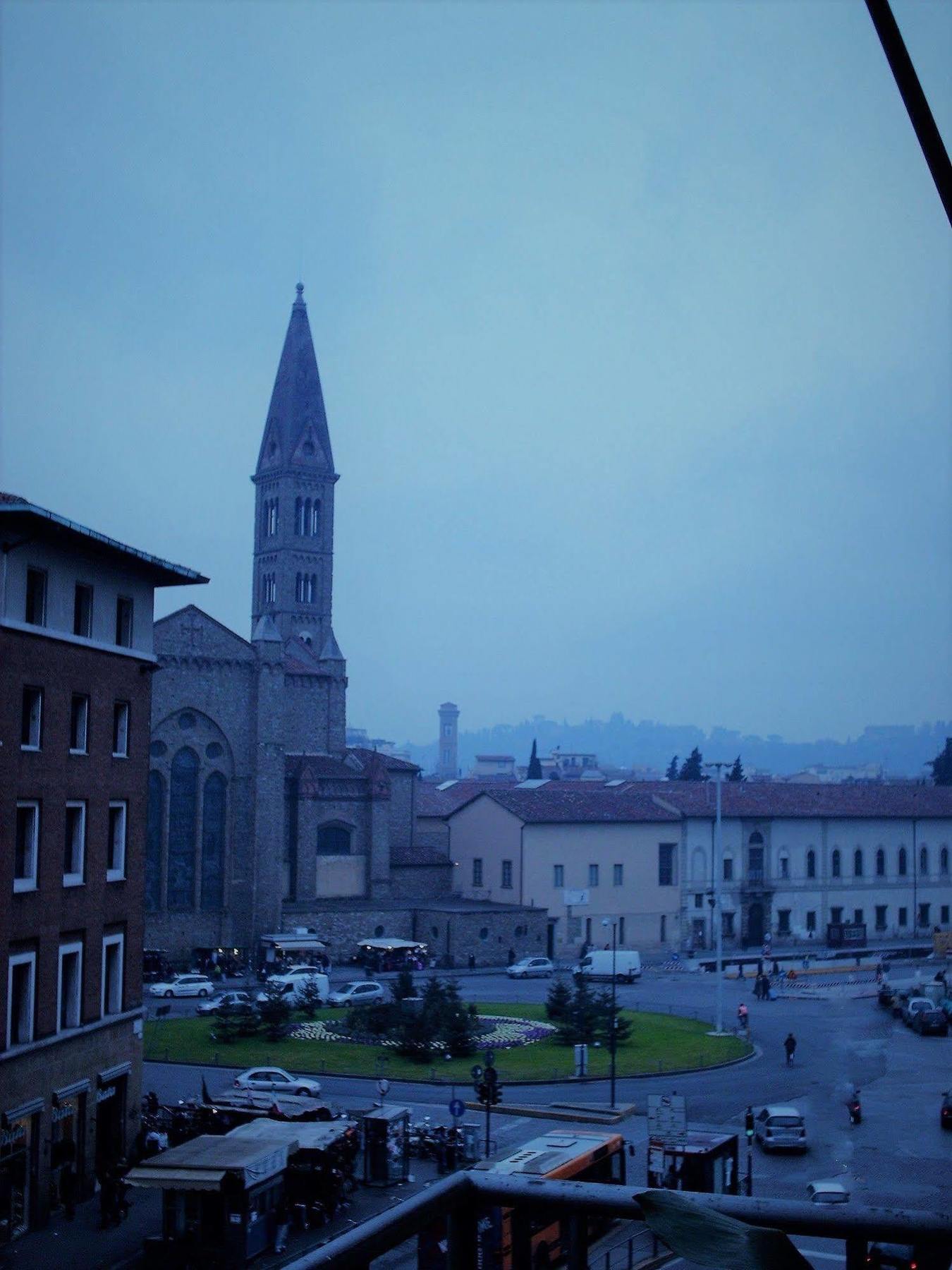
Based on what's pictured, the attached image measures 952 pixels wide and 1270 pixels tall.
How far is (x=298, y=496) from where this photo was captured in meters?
88.0

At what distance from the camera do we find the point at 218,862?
177ft

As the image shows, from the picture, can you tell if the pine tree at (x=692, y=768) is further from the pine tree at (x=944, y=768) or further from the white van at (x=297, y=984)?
the white van at (x=297, y=984)

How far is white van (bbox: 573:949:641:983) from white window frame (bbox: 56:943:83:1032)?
30.4m

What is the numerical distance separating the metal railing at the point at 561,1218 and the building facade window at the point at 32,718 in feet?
62.1

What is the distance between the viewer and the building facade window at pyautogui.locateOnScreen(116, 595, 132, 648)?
23469 millimetres

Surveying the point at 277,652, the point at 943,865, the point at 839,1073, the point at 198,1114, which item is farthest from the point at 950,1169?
the point at 943,865

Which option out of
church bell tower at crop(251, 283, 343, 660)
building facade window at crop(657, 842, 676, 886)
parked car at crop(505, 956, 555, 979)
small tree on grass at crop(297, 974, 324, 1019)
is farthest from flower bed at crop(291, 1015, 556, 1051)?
church bell tower at crop(251, 283, 343, 660)

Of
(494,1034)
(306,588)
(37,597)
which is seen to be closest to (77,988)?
(37,597)

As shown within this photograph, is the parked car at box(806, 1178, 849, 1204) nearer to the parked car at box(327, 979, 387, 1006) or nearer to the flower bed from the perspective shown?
the flower bed

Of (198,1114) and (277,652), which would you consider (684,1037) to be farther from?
(277,652)

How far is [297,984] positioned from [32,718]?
80.3 feet

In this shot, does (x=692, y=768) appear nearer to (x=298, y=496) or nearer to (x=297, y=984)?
(x=298, y=496)

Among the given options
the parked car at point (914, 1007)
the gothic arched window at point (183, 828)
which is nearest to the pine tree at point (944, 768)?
the parked car at point (914, 1007)

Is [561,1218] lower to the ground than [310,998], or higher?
higher
